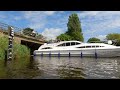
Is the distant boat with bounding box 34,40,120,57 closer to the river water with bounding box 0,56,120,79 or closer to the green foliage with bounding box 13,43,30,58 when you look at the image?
the green foliage with bounding box 13,43,30,58

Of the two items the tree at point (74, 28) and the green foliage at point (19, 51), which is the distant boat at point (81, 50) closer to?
the green foliage at point (19, 51)

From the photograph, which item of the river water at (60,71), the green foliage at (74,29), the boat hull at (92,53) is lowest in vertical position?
the river water at (60,71)

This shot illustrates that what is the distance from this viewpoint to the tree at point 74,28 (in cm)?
7056

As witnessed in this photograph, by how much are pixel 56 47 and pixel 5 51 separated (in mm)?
12472

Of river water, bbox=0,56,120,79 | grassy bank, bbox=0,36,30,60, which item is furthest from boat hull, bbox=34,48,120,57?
river water, bbox=0,56,120,79

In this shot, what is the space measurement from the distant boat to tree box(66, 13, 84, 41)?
95.9ft

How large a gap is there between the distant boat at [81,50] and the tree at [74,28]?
95.9 ft

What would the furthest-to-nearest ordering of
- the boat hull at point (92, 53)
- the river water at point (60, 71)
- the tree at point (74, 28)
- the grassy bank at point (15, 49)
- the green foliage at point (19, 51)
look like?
the tree at point (74, 28), the boat hull at point (92, 53), the green foliage at point (19, 51), the grassy bank at point (15, 49), the river water at point (60, 71)

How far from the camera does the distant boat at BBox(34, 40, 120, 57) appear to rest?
34625mm

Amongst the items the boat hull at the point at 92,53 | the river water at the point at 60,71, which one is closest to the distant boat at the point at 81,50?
the boat hull at the point at 92,53

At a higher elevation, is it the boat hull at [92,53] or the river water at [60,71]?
the boat hull at [92,53]

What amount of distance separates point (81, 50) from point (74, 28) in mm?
37592

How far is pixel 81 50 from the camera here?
3634 cm
